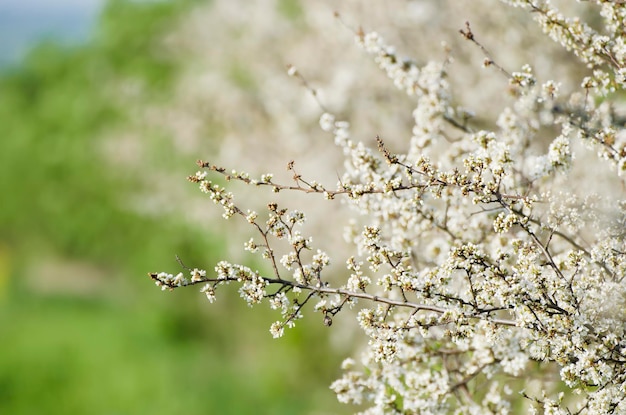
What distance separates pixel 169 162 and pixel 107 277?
236 inches

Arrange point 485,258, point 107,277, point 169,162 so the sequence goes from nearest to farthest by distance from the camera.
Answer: point 485,258 → point 169,162 → point 107,277

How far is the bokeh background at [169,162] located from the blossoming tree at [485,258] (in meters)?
2.47

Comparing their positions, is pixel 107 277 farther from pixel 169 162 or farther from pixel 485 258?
pixel 485 258

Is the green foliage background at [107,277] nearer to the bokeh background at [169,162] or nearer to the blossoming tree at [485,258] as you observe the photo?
the bokeh background at [169,162]

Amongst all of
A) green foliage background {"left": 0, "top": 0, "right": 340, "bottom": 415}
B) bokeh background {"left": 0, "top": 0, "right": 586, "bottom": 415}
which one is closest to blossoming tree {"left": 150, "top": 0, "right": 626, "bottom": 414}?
bokeh background {"left": 0, "top": 0, "right": 586, "bottom": 415}

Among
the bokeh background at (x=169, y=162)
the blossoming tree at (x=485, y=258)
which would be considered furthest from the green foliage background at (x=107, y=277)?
the blossoming tree at (x=485, y=258)

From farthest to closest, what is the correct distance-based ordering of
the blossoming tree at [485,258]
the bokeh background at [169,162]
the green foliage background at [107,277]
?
the green foliage background at [107,277] < the bokeh background at [169,162] < the blossoming tree at [485,258]

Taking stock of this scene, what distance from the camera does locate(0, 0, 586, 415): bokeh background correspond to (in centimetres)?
718

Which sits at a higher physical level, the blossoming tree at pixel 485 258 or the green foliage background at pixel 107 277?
the green foliage background at pixel 107 277

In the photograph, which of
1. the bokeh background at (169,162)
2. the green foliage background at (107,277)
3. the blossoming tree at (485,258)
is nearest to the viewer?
the blossoming tree at (485,258)

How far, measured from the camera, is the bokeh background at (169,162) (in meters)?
7.18

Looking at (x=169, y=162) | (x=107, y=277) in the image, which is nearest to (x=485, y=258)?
(x=169, y=162)

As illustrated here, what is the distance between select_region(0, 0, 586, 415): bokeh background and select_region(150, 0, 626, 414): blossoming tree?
247 centimetres

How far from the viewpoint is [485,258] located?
2.57 meters
